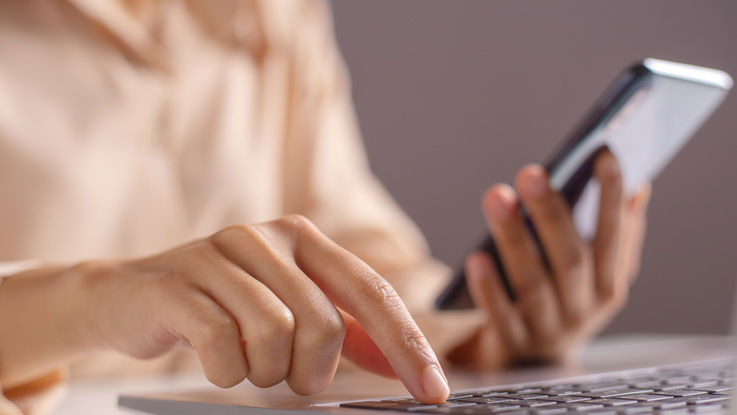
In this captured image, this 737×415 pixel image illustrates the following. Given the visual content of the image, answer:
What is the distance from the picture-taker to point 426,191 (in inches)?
55.4

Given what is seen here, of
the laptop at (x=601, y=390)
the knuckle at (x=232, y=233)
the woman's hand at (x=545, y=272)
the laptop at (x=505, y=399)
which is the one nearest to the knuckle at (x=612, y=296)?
the woman's hand at (x=545, y=272)

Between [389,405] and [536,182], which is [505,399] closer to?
[389,405]

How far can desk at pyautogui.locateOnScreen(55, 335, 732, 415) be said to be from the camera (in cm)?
34

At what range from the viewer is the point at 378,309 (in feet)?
1.03

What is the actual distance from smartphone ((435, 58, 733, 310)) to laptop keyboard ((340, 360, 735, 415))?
17cm

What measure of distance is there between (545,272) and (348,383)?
23cm

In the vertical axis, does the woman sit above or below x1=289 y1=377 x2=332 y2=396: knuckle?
above

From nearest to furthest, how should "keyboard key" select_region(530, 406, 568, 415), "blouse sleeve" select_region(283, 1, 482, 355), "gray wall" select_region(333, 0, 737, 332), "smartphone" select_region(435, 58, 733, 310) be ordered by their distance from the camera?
"keyboard key" select_region(530, 406, 568, 415) → "smartphone" select_region(435, 58, 733, 310) → "blouse sleeve" select_region(283, 1, 482, 355) → "gray wall" select_region(333, 0, 737, 332)

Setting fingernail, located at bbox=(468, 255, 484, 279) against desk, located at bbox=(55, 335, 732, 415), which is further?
fingernail, located at bbox=(468, 255, 484, 279)

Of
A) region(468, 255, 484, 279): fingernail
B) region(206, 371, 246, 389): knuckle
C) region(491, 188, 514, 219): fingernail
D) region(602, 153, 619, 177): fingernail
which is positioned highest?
region(602, 153, 619, 177): fingernail

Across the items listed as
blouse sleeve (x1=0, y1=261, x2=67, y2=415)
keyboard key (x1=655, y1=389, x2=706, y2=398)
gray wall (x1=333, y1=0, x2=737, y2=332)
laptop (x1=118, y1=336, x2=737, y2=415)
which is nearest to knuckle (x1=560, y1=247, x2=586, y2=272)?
laptop (x1=118, y1=336, x2=737, y2=415)

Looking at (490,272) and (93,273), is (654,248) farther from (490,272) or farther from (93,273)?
(93,273)

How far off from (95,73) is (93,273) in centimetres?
36

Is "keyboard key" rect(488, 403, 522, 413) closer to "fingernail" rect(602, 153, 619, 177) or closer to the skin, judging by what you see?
the skin
